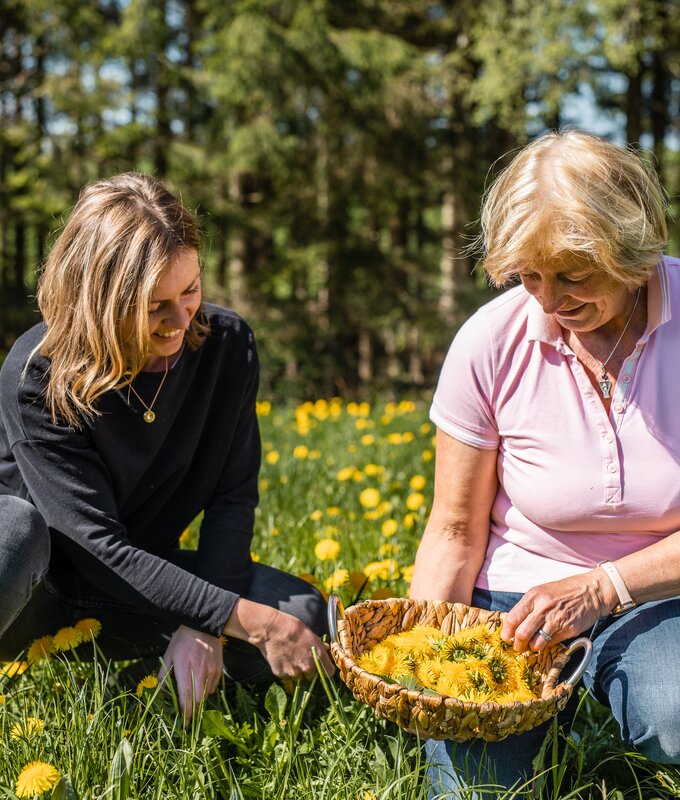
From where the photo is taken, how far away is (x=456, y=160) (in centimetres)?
1189

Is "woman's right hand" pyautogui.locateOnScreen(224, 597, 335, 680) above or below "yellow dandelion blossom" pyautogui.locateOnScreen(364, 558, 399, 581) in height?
above

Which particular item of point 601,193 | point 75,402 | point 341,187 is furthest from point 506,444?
point 341,187

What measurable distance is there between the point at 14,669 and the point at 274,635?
24.0 inches

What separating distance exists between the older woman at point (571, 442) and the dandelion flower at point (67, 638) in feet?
2.52

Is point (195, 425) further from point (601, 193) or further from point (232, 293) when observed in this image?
point (232, 293)

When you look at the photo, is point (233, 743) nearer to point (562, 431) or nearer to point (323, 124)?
point (562, 431)

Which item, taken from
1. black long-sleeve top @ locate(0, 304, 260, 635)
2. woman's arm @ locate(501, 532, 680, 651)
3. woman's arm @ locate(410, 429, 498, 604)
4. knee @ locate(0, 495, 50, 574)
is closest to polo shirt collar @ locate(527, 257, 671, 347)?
woman's arm @ locate(410, 429, 498, 604)

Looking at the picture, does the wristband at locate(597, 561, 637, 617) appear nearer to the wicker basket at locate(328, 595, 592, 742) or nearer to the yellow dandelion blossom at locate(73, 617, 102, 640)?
the wicker basket at locate(328, 595, 592, 742)

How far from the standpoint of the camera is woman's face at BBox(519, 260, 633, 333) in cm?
169

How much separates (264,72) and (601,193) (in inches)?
347

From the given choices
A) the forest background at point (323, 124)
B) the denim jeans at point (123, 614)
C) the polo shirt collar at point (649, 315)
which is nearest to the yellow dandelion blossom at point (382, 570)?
the denim jeans at point (123, 614)

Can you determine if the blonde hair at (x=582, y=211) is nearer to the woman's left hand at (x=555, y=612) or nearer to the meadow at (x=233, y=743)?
the woman's left hand at (x=555, y=612)

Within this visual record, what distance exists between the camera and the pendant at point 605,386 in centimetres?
182

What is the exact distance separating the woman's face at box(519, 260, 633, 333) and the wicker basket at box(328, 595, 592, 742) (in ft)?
2.10
